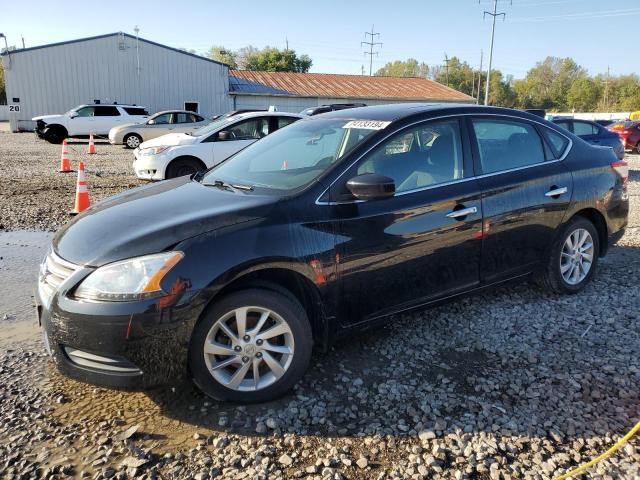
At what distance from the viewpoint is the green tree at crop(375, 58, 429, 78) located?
4370 inches

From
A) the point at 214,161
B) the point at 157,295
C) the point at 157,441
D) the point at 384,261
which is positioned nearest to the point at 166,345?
the point at 157,295

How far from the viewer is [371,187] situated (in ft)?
10.3

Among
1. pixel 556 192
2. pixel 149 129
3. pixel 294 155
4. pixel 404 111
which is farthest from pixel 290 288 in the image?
pixel 149 129

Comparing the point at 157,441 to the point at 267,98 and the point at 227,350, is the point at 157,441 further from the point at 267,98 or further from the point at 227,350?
the point at 267,98

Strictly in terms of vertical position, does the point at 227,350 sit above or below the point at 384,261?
below

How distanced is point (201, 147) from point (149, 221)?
24.1ft

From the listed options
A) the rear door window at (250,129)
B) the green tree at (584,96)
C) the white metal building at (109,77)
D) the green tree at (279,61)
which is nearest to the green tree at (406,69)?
the green tree at (584,96)

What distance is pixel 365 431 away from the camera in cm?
275

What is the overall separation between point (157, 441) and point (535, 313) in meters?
3.07

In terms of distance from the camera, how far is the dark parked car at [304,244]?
271 centimetres

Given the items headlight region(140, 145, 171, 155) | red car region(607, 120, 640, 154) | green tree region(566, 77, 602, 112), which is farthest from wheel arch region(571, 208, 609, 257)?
green tree region(566, 77, 602, 112)

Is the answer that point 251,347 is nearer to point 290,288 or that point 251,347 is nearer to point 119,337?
point 290,288

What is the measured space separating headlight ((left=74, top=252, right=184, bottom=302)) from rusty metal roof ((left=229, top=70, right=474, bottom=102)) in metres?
34.6

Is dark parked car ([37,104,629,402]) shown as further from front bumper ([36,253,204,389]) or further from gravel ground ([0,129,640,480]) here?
gravel ground ([0,129,640,480])
